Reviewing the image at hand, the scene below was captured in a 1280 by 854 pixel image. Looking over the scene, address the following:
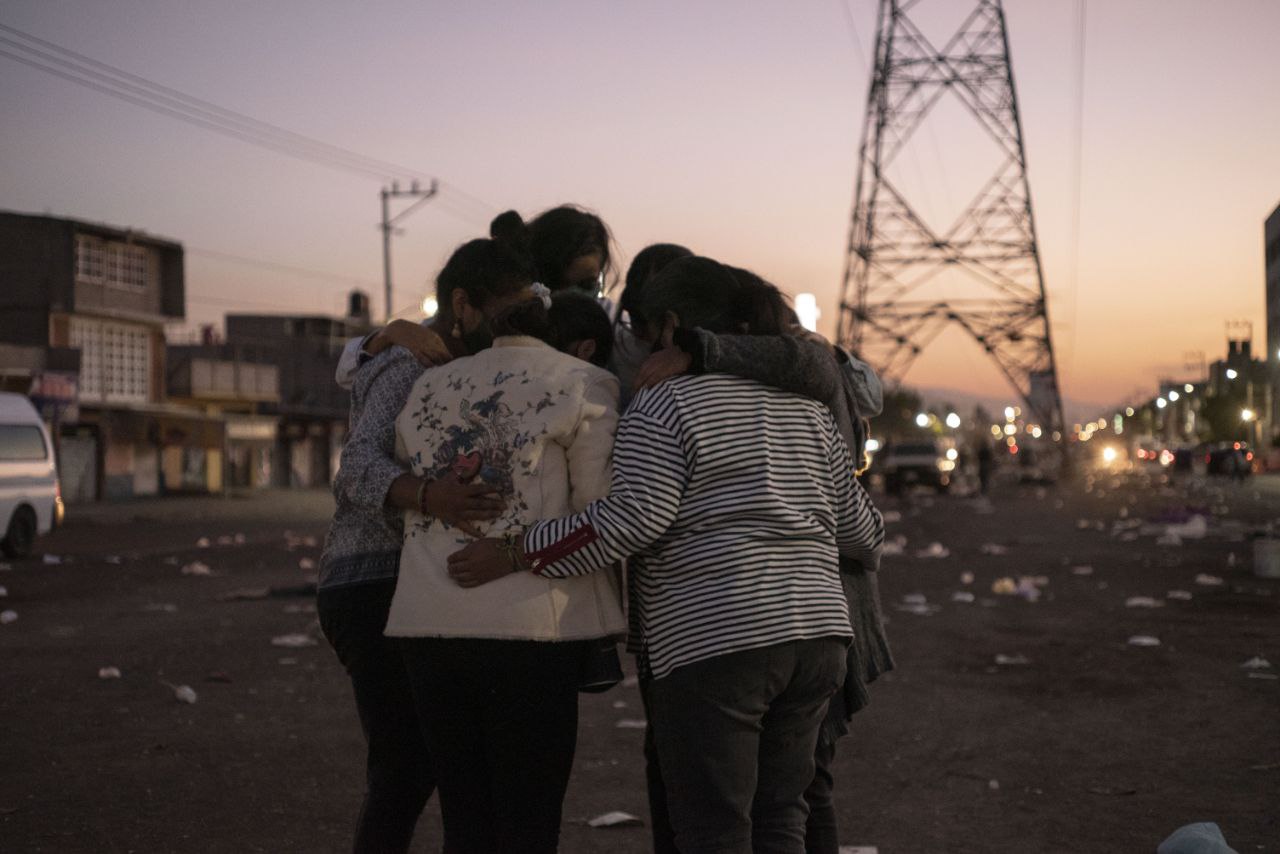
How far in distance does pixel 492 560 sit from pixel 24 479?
18505 mm

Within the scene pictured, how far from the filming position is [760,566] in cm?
305

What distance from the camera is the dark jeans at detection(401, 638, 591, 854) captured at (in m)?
3.07

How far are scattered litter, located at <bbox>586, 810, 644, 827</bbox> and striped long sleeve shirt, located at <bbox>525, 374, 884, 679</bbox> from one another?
91.6 inches

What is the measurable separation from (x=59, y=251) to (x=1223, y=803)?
4408 centimetres

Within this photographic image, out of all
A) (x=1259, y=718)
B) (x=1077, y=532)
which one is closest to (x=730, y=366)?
(x=1259, y=718)

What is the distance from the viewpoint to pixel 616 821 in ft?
17.4

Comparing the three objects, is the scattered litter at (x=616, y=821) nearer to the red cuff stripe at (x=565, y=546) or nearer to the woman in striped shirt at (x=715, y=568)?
the woman in striped shirt at (x=715, y=568)

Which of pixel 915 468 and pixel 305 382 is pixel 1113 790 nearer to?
pixel 915 468

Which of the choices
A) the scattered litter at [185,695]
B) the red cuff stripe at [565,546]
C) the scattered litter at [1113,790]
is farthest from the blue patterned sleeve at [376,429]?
the scattered litter at [185,695]

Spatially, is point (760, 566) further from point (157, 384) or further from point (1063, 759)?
point (157, 384)

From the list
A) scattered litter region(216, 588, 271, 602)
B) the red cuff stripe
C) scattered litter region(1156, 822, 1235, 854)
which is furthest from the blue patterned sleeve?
scattered litter region(216, 588, 271, 602)

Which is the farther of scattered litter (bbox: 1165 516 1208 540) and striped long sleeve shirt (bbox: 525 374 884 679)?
scattered litter (bbox: 1165 516 1208 540)

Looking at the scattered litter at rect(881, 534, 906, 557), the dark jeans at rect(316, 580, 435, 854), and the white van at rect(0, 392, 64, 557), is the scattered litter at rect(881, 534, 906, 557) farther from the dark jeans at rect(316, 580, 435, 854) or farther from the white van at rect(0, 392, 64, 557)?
the dark jeans at rect(316, 580, 435, 854)

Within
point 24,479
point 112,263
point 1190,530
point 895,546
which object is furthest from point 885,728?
point 112,263
